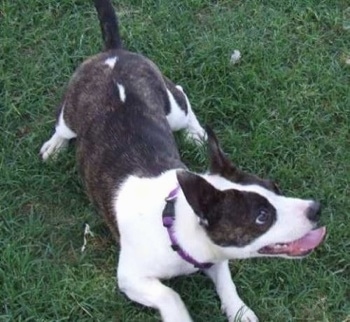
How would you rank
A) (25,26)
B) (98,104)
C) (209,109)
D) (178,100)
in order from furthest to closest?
(25,26), (209,109), (178,100), (98,104)

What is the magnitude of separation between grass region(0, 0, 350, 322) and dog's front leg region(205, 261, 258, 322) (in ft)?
0.21

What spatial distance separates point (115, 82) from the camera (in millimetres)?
4395

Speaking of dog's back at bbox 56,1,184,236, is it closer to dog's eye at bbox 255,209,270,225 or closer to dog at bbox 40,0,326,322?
dog at bbox 40,0,326,322

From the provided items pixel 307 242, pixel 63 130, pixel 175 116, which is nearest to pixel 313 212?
pixel 307 242

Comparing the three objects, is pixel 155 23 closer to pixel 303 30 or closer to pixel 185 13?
pixel 185 13

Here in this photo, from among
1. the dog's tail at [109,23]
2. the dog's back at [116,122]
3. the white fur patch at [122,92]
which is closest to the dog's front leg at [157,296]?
the dog's back at [116,122]

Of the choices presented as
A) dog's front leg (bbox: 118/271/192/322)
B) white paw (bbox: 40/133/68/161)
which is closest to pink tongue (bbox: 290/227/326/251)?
dog's front leg (bbox: 118/271/192/322)

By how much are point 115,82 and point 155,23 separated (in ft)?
4.21

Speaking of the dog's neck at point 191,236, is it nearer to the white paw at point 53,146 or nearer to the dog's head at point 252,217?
the dog's head at point 252,217

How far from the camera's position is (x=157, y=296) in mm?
3891

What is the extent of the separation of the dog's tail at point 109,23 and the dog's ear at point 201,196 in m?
1.41

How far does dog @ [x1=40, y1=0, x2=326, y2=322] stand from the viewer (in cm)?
358

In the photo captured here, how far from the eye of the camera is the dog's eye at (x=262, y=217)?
3.56m

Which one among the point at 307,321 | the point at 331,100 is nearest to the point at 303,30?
the point at 331,100
